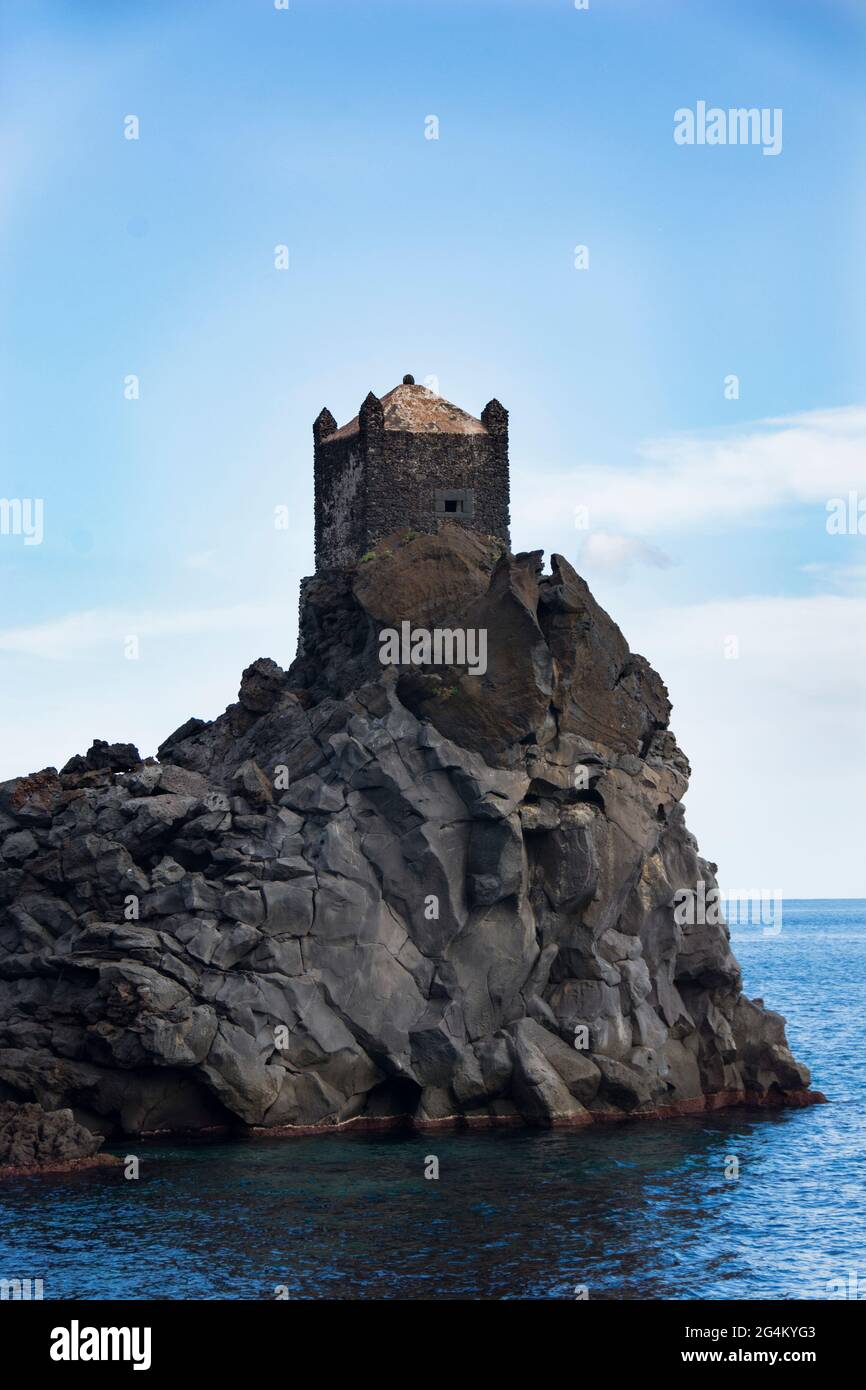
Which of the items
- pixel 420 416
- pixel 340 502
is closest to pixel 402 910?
pixel 340 502

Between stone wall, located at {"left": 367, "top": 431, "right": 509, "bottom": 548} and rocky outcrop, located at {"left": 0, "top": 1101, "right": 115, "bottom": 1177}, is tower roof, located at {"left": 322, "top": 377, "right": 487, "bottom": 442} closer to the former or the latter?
stone wall, located at {"left": 367, "top": 431, "right": 509, "bottom": 548}

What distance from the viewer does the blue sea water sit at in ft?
122

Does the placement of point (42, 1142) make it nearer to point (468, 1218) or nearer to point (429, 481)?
point (468, 1218)

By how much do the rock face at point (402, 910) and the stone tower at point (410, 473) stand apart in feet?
15.6

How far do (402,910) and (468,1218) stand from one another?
51.8 feet

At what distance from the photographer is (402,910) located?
56.8 meters

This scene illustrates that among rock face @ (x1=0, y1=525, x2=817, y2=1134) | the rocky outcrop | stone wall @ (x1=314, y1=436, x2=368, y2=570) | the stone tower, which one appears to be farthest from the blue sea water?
the stone tower

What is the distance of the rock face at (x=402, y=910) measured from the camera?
53312mm

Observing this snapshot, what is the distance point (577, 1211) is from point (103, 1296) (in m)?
13.5

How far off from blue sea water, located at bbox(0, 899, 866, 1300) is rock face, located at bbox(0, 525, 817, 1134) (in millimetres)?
2611

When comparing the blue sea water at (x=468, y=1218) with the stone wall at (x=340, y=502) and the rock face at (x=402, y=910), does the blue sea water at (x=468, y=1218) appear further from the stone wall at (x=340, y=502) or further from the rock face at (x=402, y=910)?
the stone wall at (x=340, y=502)
